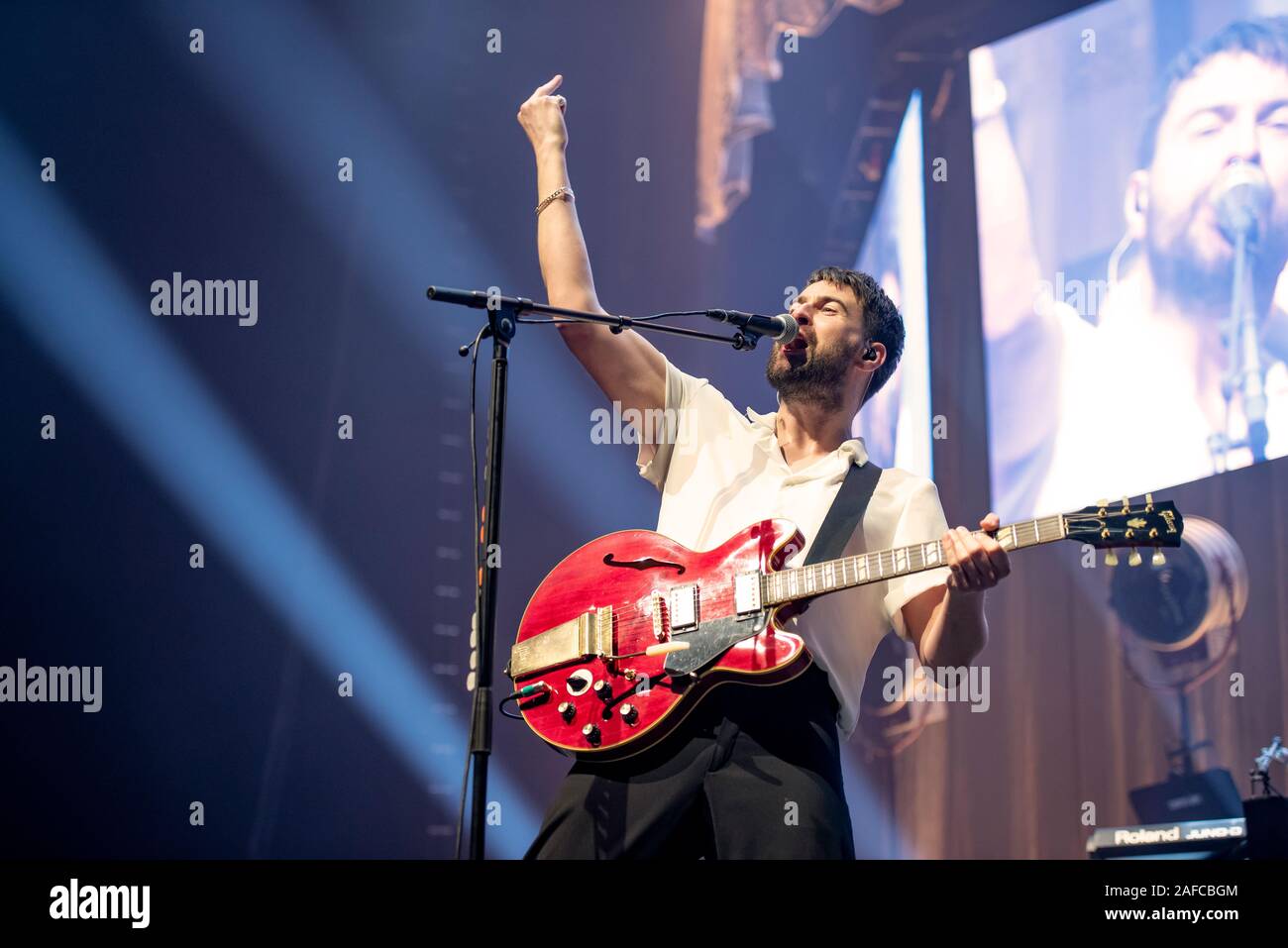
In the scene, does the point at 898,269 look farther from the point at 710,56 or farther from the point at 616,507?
the point at 616,507

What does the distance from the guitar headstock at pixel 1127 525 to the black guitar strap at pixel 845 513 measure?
0.50 m

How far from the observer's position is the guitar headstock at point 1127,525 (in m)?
2.51

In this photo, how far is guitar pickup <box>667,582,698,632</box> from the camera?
8.84 ft

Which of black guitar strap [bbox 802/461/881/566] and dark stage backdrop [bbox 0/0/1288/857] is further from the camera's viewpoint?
dark stage backdrop [bbox 0/0/1288/857]

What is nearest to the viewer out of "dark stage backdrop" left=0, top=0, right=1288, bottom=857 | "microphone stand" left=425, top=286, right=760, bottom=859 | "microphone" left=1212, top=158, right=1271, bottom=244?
"microphone stand" left=425, top=286, right=760, bottom=859

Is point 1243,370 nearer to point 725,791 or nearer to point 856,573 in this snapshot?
point 856,573

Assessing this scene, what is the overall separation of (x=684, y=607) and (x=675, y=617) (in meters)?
0.03

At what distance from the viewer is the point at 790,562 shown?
275 cm

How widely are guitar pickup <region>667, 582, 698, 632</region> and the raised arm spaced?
0.59 metres

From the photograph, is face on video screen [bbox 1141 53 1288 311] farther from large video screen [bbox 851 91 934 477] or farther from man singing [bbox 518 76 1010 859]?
man singing [bbox 518 76 1010 859]

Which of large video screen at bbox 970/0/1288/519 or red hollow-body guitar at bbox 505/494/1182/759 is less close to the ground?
large video screen at bbox 970/0/1288/519

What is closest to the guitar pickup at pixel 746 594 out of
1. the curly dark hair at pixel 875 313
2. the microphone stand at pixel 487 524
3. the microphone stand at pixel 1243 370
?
the microphone stand at pixel 487 524

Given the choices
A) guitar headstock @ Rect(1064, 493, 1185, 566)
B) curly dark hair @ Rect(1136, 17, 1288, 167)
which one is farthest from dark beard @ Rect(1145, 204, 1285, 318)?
guitar headstock @ Rect(1064, 493, 1185, 566)
